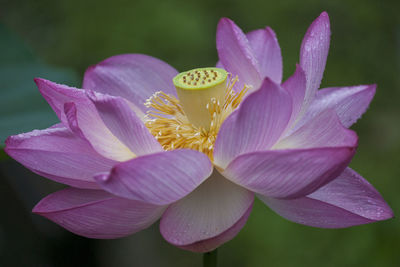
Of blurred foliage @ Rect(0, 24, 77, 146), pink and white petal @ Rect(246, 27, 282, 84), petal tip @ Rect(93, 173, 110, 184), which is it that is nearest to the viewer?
petal tip @ Rect(93, 173, 110, 184)

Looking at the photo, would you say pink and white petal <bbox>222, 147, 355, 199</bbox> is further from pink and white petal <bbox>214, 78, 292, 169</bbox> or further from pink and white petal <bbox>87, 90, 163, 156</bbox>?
pink and white petal <bbox>87, 90, 163, 156</bbox>

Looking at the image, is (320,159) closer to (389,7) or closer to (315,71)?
(315,71)

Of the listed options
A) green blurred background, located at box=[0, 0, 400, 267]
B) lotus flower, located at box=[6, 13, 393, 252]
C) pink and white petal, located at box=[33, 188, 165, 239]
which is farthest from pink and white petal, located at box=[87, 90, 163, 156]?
green blurred background, located at box=[0, 0, 400, 267]

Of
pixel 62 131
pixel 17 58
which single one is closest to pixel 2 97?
pixel 17 58

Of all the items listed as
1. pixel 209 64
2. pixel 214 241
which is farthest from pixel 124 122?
pixel 209 64

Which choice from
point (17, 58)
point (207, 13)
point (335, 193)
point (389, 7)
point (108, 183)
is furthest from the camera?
point (207, 13)

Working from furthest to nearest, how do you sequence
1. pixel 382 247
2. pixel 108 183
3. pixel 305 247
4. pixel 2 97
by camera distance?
pixel 305 247 → pixel 382 247 → pixel 2 97 → pixel 108 183

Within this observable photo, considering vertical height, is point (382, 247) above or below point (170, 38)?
below
